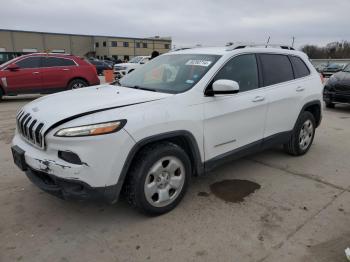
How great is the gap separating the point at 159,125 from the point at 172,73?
3.47 ft

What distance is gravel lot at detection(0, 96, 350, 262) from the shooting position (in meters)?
2.84

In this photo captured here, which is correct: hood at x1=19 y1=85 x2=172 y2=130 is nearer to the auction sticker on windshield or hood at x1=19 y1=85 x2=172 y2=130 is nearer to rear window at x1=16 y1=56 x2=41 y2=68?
the auction sticker on windshield

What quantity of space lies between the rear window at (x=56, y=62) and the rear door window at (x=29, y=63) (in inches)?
8.8

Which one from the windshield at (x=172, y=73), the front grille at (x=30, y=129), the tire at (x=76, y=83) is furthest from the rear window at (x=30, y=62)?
the front grille at (x=30, y=129)

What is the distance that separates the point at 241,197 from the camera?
12.7 feet

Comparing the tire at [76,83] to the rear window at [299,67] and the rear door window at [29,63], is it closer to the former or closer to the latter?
the rear door window at [29,63]

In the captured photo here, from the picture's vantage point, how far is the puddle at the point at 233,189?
153 inches

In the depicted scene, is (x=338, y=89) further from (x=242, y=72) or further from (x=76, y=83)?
(x=76, y=83)

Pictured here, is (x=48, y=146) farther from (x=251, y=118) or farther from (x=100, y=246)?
(x=251, y=118)

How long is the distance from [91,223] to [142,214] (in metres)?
0.51

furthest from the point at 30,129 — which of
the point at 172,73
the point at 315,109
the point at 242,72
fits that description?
the point at 315,109

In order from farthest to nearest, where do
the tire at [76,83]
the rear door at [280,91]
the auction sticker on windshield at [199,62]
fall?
the tire at [76,83] < the rear door at [280,91] < the auction sticker on windshield at [199,62]

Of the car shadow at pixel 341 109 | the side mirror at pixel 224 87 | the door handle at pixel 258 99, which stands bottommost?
the car shadow at pixel 341 109

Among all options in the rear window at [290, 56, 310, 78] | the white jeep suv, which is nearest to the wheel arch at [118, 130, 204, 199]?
the white jeep suv
